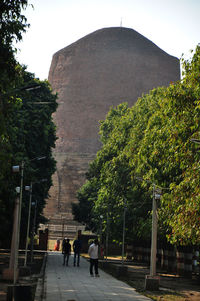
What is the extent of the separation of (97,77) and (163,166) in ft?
265

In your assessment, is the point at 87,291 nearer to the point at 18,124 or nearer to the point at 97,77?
the point at 18,124

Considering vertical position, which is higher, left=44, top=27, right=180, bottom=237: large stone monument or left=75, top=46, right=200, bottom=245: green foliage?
left=44, top=27, right=180, bottom=237: large stone monument

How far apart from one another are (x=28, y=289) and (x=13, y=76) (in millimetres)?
4560

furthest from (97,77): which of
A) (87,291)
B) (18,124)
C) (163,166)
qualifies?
(87,291)

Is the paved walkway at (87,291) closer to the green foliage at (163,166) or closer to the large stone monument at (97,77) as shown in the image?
the green foliage at (163,166)

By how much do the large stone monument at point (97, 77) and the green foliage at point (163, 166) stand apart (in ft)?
183

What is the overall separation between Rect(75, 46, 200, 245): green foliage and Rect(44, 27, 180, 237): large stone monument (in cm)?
5583

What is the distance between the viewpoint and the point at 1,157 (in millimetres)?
10078

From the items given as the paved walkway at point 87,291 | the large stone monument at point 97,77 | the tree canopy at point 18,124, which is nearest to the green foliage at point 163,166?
the paved walkway at point 87,291

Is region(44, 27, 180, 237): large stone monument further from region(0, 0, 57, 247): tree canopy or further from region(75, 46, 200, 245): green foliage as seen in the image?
region(75, 46, 200, 245): green foliage

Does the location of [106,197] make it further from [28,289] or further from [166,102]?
[28,289]

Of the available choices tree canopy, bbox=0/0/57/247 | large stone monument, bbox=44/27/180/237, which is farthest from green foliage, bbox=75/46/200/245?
large stone monument, bbox=44/27/180/237

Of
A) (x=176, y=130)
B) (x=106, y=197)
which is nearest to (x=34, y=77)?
(x=106, y=197)

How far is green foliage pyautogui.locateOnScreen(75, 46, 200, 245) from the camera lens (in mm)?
14993
